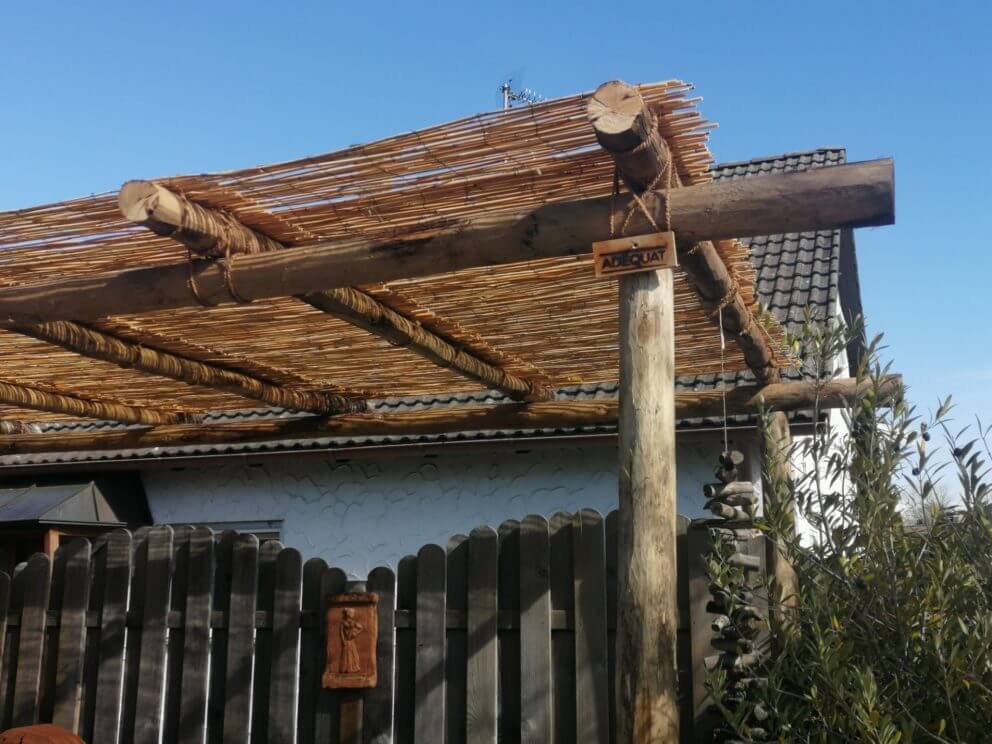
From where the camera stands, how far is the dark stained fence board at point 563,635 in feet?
13.1

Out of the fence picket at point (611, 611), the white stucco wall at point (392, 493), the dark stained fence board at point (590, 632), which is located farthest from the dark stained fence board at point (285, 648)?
the white stucco wall at point (392, 493)

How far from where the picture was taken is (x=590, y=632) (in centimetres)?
395

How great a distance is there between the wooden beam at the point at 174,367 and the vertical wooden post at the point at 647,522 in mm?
2529

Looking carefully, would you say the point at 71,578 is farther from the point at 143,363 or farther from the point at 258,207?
the point at 258,207

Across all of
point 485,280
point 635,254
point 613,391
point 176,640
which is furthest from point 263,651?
point 613,391

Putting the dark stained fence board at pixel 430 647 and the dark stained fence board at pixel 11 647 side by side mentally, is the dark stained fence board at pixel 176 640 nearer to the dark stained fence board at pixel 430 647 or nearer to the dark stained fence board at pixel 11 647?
the dark stained fence board at pixel 11 647

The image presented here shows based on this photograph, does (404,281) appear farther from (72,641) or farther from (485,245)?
(72,641)

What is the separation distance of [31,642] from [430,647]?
201 centimetres

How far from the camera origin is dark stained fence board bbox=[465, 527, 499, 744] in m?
4.07

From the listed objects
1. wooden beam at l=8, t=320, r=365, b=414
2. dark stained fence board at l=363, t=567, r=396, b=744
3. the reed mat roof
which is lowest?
dark stained fence board at l=363, t=567, r=396, b=744

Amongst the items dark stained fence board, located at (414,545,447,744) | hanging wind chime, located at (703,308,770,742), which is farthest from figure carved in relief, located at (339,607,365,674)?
hanging wind chime, located at (703,308,770,742)

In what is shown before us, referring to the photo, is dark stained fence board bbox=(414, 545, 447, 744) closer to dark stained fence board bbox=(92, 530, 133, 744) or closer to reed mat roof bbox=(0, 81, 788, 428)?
reed mat roof bbox=(0, 81, 788, 428)

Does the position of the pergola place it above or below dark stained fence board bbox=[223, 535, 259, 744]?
above

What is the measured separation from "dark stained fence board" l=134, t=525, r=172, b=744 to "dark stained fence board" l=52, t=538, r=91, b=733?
0.33 meters
